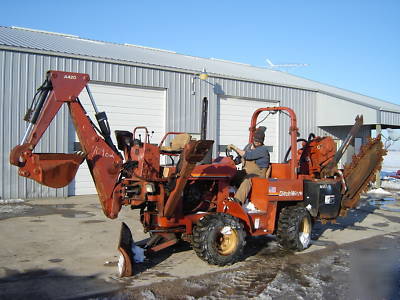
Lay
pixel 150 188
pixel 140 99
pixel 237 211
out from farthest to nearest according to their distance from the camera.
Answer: pixel 140 99
pixel 237 211
pixel 150 188

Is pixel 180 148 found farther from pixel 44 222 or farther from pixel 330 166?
pixel 44 222

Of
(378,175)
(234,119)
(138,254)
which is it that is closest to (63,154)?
(138,254)

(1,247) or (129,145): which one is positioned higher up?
(129,145)

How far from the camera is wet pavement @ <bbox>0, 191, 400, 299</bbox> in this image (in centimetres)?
507

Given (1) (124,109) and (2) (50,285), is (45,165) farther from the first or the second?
(1) (124,109)

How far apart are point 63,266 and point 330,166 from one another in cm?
530

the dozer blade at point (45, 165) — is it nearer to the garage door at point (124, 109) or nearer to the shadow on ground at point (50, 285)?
the shadow on ground at point (50, 285)

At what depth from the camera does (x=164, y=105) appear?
14.4 meters

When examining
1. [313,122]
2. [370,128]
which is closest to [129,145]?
[313,122]

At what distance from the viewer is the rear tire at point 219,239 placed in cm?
592

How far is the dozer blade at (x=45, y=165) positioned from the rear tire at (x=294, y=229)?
367cm

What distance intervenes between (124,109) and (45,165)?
337 inches

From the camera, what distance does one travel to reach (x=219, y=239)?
20.4 feet

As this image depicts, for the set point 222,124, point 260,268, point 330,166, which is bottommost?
point 260,268
